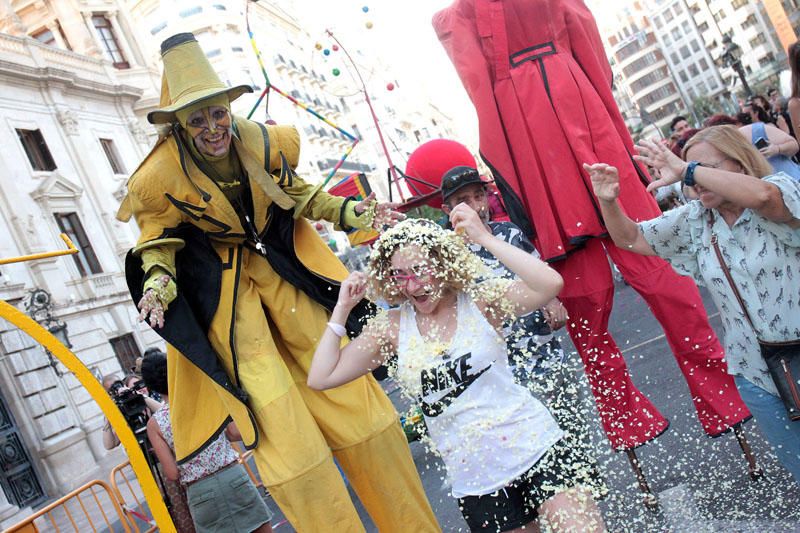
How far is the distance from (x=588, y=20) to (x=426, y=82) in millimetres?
44720

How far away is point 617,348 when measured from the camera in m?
3.63

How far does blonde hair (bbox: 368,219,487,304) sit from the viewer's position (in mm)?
3018

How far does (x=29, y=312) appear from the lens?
57.4 feet

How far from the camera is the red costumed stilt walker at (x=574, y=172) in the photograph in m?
3.52

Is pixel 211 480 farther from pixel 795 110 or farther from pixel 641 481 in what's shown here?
pixel 795 110

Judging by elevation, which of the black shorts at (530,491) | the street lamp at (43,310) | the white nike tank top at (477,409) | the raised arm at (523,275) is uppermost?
the street lamp at (43,310)

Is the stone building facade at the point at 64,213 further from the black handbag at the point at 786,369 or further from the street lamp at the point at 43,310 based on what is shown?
the black handbag at the point at 786,369

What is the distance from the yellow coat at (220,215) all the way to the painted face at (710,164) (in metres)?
1.40

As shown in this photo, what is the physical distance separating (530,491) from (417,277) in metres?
0.87

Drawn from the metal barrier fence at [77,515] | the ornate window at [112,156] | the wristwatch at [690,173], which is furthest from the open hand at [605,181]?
the ornate window at [112,156]

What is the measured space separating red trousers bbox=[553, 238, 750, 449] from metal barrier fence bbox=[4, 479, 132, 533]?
3722 mm

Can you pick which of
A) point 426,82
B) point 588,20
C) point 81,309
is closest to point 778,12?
point 426,82

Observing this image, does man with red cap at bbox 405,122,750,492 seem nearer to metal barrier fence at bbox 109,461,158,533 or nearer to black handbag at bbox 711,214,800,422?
black handbag at bbox 711,214,800,422

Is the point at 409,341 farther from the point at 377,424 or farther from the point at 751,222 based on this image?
the point at 751,222
